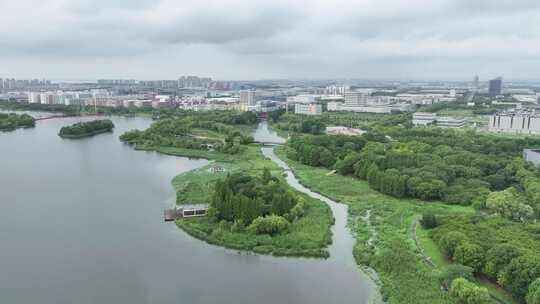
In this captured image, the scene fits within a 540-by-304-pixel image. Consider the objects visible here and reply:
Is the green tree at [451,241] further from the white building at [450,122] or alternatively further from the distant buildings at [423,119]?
the distant buildings at [423,119]

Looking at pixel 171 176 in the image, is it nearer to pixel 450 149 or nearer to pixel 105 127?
pixel 450 149

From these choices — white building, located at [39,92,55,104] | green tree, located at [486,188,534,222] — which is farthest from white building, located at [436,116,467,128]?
white building, located at [39,92,55,104]

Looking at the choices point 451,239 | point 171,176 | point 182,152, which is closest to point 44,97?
point 182,152

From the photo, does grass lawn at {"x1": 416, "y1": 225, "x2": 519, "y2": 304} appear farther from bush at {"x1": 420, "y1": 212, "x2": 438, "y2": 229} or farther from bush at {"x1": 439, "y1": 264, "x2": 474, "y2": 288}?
bush at {"x1": 439, "y1": 264, "x2": 474, "y2": 288}

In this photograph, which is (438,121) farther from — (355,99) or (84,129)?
(84,129)

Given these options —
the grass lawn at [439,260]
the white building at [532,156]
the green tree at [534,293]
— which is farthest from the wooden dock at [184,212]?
the white building at [532,156]
